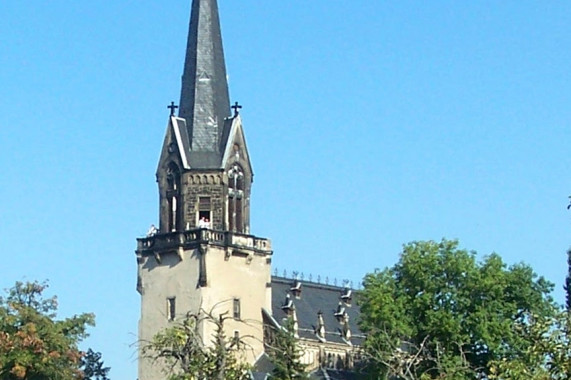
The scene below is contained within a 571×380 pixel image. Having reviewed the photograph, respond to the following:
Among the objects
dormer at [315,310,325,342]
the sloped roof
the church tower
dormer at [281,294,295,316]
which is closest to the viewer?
the church tower

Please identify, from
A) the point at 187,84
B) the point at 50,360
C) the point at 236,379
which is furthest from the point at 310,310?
the point at 236,379

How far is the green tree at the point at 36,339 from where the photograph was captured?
223 feet

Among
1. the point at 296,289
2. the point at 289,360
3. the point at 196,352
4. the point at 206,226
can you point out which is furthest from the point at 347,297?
the point at 196,352

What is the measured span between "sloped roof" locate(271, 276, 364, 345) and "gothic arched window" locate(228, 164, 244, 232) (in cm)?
662

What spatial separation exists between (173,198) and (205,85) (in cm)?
689

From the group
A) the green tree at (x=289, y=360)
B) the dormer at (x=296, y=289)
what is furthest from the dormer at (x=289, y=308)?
the green tree at (x=289, y=360)

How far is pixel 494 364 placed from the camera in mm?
32781

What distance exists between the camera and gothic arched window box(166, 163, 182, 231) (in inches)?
3088

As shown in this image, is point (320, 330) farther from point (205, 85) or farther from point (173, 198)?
point (205, 85)

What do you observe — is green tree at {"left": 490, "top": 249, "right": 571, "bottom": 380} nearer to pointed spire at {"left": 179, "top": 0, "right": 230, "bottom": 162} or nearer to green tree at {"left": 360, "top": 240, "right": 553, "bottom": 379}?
green tree at {"left": 360, "top": 240, "right": 553, "bottom": 379}

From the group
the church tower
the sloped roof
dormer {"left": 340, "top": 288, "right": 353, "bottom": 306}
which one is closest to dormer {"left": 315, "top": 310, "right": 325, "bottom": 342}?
the sloped roof

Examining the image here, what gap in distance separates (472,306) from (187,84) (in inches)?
864

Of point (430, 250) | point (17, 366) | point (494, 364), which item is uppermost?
point (430, 250)

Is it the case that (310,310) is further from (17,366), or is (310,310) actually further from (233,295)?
(17,366)
